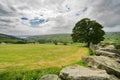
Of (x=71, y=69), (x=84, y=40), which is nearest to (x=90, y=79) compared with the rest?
(x=71, y=69)

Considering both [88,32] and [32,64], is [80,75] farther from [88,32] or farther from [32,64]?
[88,32]

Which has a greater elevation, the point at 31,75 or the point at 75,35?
the point at 75,35

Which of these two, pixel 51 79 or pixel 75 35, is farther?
pixel 75 35

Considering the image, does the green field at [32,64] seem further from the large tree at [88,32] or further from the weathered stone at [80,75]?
the large tree at [88,32]

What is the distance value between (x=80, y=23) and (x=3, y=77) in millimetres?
59010

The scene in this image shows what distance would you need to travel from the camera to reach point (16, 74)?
1515 centimetres

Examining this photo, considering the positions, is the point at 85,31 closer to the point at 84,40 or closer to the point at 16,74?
the point at 84,40

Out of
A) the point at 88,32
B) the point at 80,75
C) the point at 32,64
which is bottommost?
the point at 32,64

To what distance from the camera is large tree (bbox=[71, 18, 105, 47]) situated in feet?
228

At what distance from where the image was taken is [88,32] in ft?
232

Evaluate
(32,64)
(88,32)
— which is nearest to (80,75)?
(32,64)

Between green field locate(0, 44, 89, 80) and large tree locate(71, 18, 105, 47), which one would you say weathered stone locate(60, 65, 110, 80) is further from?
large tree locate(71, 18, 105, 47)

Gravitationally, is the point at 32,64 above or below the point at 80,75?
below

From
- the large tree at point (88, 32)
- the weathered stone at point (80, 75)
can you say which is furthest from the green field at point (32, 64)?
the large tree at point (88, 32)
